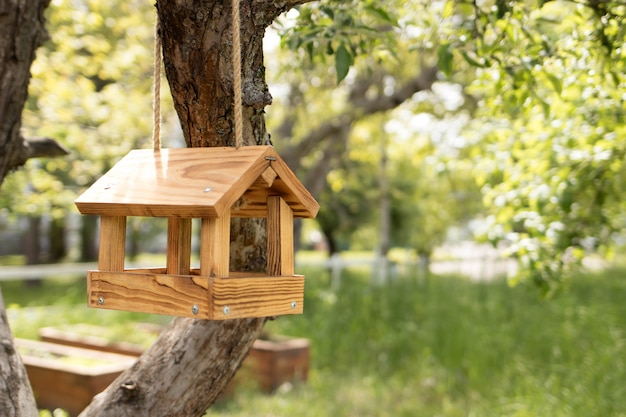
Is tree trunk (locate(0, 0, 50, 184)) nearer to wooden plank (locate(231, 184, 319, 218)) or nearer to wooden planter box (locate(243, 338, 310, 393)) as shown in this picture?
wooden plank (locate(231, 184, 319, 218))

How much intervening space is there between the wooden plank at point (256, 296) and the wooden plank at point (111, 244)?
1.46 feet

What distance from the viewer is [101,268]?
2.16m

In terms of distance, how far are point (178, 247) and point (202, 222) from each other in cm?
36

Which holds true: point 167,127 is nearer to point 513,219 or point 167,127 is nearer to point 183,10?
point 513,219

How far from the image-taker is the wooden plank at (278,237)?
7.12 ft

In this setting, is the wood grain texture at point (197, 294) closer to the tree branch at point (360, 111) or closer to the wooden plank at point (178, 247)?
the wooden plank at point (178, 247)

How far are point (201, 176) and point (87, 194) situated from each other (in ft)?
1.30

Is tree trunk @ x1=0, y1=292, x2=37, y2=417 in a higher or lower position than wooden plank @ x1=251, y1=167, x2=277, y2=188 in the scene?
lower

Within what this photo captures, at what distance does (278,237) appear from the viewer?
217cm

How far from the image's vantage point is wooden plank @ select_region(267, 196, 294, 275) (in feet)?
7.12

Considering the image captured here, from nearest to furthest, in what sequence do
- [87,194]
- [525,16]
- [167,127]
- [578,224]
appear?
1. [87,194]
2. [525,16]
3. [578,224]
4. [167,127]

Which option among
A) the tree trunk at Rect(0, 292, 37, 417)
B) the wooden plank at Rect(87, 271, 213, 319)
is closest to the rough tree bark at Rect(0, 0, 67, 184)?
the tree trunk at Rect(0, 292, 37, 417)

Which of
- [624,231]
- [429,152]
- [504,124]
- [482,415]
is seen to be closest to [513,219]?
[504,124]

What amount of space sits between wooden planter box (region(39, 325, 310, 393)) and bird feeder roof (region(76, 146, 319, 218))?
4.42 metres
